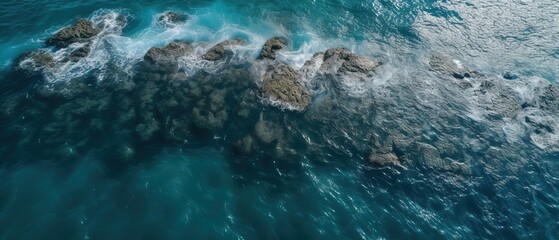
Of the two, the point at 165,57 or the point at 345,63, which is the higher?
the point at 345,63

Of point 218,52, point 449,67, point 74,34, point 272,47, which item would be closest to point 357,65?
point 272,47

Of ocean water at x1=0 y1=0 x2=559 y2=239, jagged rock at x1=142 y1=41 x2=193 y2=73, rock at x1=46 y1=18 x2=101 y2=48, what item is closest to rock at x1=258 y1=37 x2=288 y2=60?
ocean water at x1=0 y1=0 x2=559 y2=239

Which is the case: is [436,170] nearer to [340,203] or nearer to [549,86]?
[340,203]

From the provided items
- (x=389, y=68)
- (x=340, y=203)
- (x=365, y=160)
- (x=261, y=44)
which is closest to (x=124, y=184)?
(x=340, y=203)

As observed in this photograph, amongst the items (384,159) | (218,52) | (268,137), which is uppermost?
(218,52)

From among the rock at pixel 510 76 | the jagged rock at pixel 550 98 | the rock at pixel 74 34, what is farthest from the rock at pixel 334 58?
the rock at pixel 74 34

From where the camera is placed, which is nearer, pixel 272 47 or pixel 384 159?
pixel 384 159

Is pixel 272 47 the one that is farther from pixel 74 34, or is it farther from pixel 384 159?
pixel 74 34
